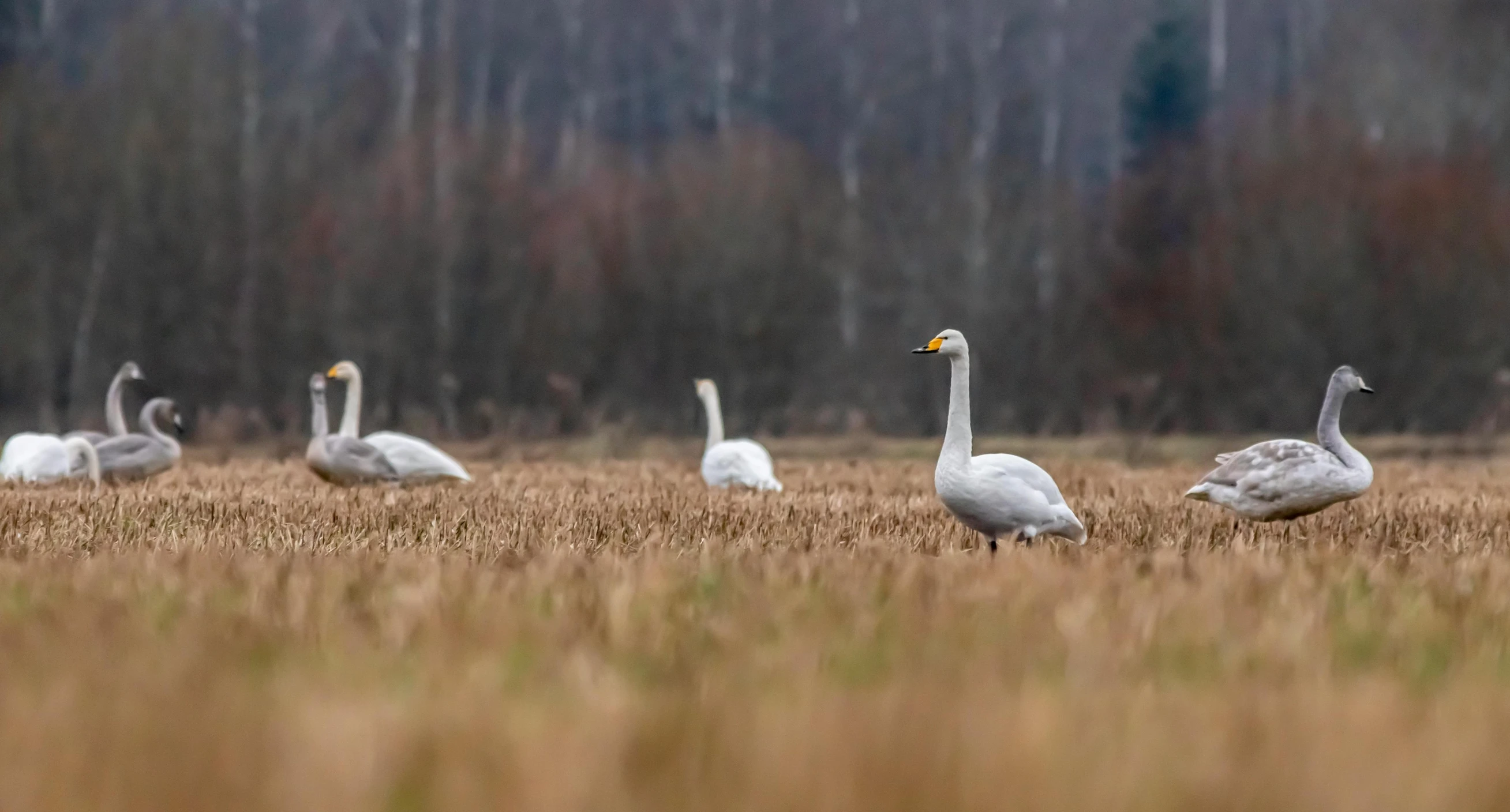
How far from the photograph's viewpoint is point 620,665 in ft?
11.3

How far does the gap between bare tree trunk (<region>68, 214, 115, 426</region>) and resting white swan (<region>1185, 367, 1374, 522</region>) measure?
20642 mm

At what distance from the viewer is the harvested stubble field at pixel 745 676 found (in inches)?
89.0

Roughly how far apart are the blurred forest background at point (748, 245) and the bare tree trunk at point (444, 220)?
0.23 ft

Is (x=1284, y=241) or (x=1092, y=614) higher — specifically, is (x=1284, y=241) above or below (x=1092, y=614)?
above

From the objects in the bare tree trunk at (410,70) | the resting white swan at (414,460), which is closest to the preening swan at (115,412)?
the resting white swan at (414,460)

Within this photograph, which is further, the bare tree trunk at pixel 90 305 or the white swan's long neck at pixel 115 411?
the bare tree trunk at pixel 90 305

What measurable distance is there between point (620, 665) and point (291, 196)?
24801 mm

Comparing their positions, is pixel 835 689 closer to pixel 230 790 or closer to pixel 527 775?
pixel 527 775

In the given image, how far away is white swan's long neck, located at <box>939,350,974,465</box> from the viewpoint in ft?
23.4

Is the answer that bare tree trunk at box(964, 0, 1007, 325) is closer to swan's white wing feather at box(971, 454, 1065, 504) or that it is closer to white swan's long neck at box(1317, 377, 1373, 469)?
white swan's long neck at box(1317, 377, 1373, 469)

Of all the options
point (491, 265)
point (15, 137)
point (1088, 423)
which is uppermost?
point (15, 137)

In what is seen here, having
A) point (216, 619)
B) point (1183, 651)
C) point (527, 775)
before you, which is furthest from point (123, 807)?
point (1183, 651)

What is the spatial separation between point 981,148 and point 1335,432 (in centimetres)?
2298

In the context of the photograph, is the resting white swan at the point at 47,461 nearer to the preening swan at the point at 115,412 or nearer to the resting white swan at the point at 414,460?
the preening swan at the point at 115,412
